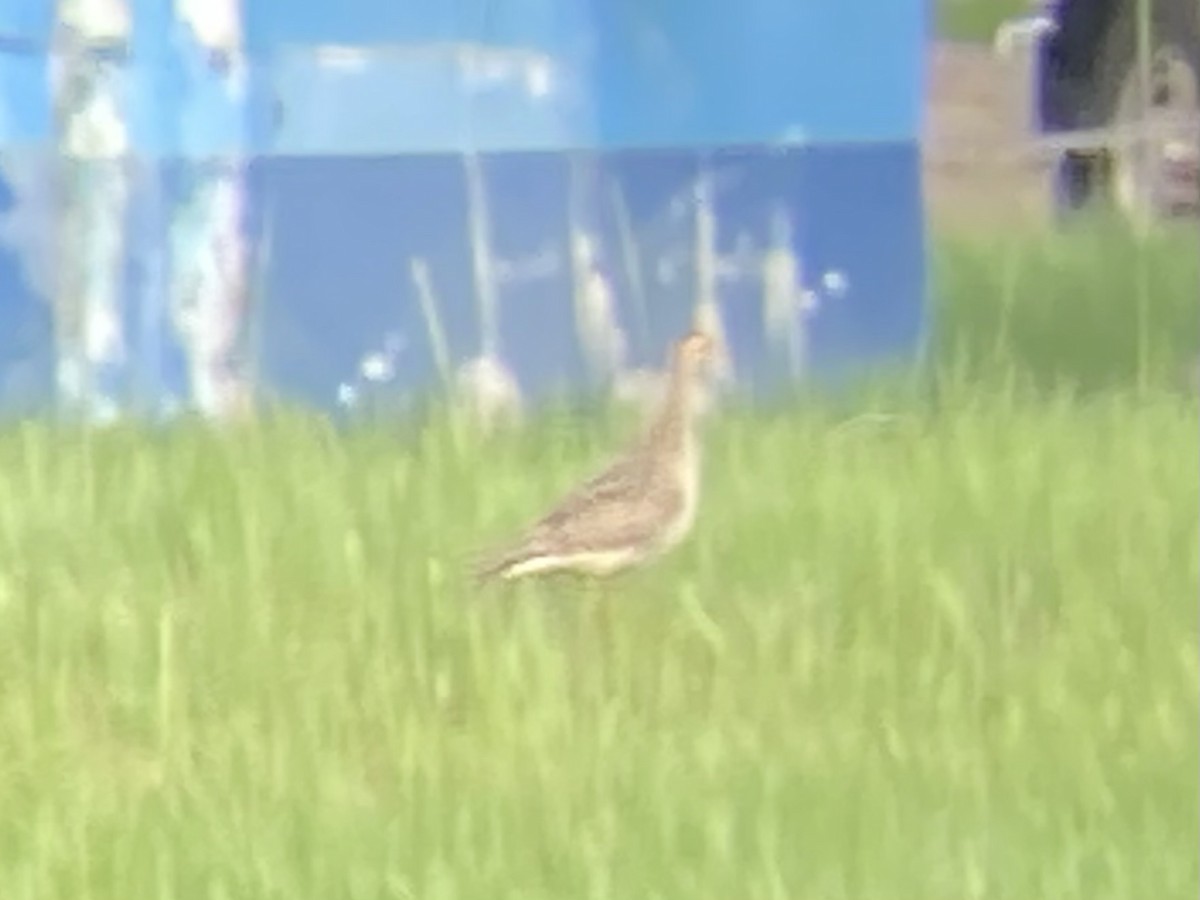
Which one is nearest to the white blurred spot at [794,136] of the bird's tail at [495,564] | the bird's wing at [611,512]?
the bird's wing at [611,512]

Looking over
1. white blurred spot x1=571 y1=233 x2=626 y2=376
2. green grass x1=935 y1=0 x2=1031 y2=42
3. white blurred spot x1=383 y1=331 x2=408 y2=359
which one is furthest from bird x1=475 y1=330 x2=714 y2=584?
green grass x1=935 y1=0 x2=1031 y2=42

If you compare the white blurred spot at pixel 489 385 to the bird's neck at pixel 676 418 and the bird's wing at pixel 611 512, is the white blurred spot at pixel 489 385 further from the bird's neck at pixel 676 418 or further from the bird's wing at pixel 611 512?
the bird's wing at pixel 611 512

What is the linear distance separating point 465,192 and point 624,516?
2.23 metres

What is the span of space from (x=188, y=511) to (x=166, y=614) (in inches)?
26.4

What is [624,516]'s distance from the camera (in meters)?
5.64

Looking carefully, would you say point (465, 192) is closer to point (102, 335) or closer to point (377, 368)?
point (377, 368)

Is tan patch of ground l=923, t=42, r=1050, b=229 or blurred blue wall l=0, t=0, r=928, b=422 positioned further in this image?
tan patch of ground l=923, t=42, r=1050, b=229

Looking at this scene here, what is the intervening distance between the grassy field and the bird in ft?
0.24

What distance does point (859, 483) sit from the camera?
625cm

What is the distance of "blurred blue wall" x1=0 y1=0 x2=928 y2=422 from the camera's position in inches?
291

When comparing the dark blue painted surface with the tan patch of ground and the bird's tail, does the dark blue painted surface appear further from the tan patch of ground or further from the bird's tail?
the tan patch of ground

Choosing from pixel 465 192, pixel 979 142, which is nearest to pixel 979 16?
pixel 979 142

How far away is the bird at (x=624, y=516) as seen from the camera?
218 inches

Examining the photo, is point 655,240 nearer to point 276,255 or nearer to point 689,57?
point 689,57
